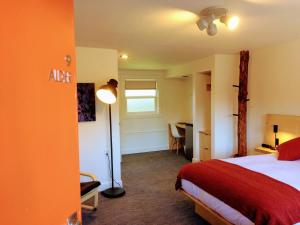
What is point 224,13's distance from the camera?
2.18 metres

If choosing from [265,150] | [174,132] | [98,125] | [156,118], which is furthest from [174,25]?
[156,118]

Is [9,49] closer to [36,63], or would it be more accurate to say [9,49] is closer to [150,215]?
[36,63]

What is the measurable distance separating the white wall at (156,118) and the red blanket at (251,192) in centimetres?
370

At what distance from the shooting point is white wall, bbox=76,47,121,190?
365cm

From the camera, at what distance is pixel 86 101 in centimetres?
366

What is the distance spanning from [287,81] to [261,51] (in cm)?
74

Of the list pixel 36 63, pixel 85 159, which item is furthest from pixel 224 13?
pixel 85 159

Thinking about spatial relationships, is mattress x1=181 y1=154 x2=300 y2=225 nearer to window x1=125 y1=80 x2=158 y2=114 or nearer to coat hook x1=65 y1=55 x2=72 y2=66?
coat hook x1=65 y1=55 x2=72 y2=66

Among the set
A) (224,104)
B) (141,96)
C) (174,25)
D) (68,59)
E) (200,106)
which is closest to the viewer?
(68,59)

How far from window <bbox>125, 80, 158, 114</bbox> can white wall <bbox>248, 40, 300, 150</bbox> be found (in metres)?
3.01

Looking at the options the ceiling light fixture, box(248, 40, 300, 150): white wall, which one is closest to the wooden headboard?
box(248, 40, 300, 150): white wall

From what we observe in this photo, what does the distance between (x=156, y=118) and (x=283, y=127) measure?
3635mm

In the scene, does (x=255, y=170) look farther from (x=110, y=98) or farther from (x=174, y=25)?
(x=110, y=98)

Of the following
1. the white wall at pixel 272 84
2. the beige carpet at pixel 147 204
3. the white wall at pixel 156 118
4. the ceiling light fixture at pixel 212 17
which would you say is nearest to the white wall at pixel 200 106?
the beige carpet at pixel 147 204
